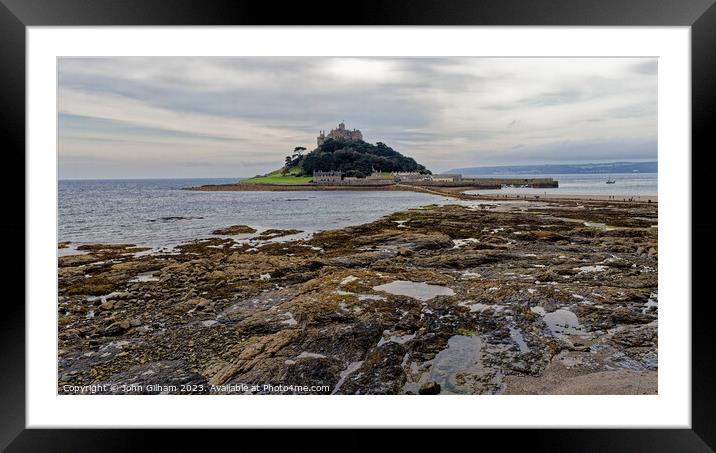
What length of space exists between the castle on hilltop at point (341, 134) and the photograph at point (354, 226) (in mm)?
21

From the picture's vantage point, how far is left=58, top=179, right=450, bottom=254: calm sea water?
359 centimetres

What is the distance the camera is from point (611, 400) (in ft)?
7.69

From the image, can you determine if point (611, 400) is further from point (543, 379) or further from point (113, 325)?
point (113, 325)

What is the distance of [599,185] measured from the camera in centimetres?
378

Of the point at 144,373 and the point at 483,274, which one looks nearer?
the point at 144,373

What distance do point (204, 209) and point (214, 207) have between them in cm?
10

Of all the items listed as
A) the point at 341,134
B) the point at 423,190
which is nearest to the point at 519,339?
the point at 423,190

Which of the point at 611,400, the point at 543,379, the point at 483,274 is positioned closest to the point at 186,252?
the point at 483,274

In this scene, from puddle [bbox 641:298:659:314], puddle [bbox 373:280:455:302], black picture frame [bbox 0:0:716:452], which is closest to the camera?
black picture frame [bbox 0:0:716:452]

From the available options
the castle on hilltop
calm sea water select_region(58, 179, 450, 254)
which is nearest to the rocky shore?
calm sea water select_region(58, 179, 450, 254)

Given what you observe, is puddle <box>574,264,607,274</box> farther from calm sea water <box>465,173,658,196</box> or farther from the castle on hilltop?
the castle on hilltop
